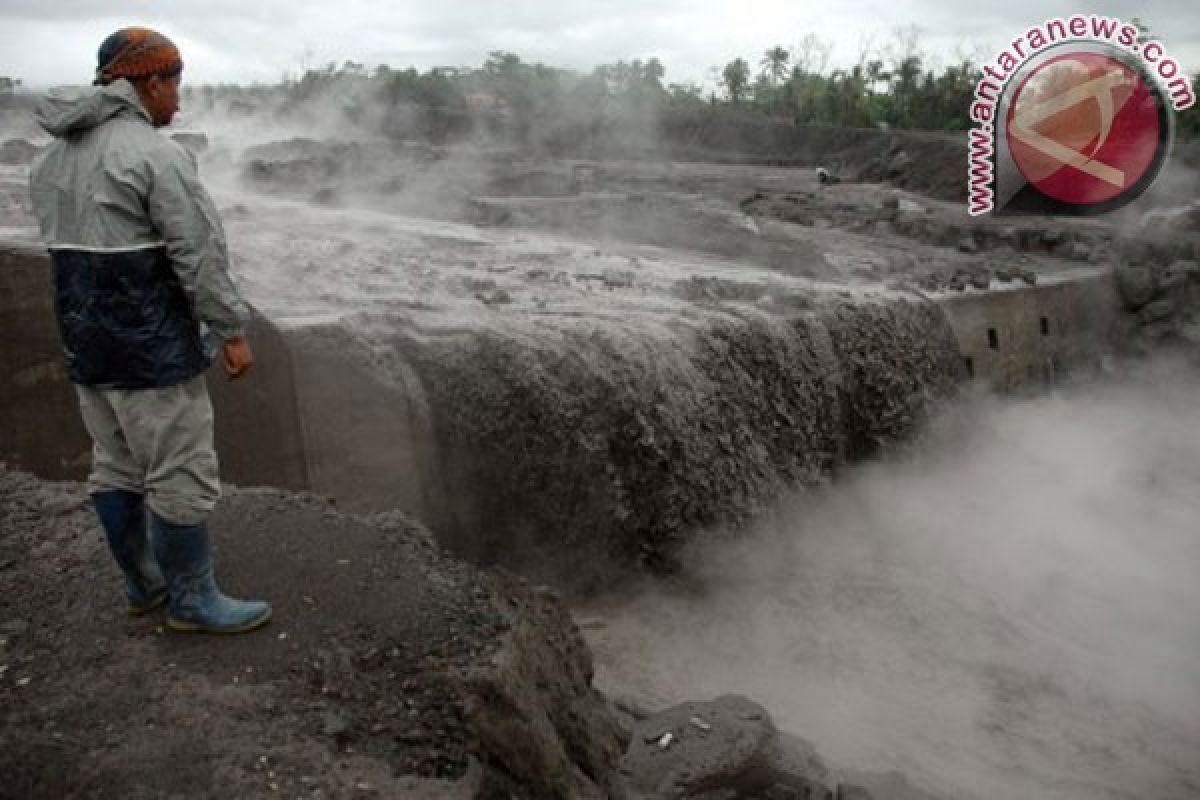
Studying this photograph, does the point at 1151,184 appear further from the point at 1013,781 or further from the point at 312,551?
the point at 312,551

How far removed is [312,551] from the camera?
138 inches

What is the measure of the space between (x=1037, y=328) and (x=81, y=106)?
9.50m

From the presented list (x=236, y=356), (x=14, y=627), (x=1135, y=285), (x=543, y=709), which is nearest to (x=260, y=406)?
(x=14, y=627)

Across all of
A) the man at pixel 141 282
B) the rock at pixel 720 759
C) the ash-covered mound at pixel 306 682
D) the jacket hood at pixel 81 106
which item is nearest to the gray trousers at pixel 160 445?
the man at pixel 141 282

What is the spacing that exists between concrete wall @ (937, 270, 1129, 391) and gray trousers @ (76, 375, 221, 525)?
7.59 m

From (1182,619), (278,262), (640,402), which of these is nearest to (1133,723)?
(1182,619)

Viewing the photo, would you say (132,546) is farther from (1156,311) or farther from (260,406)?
(1156,311)

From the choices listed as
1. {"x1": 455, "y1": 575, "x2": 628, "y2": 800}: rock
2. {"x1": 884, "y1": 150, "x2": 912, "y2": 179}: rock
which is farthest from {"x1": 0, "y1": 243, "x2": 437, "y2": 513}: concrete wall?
{"x1": 884, "y1": 150, "x2": 912, "y2": 179}: rock

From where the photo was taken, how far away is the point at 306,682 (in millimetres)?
2893

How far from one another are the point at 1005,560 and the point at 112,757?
619cm

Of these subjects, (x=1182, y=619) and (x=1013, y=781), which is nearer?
(x=1013, y=781)

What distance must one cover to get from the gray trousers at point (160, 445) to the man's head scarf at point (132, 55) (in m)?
0.85

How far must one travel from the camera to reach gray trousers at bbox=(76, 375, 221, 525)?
2795mm

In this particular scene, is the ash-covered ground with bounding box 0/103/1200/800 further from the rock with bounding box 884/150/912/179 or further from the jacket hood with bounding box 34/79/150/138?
the rock with bounding box 884/150/912/179
